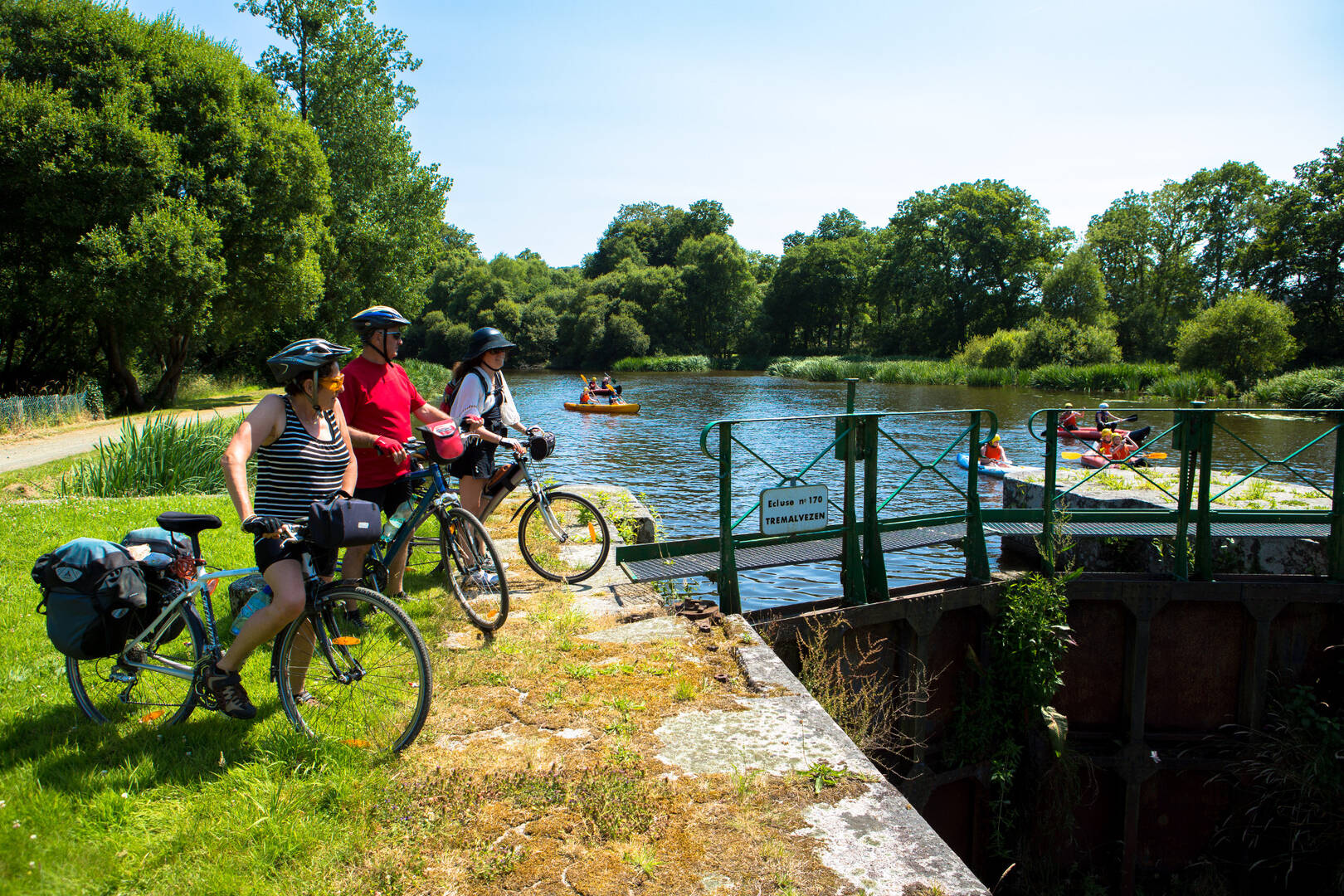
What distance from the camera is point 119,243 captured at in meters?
21.9

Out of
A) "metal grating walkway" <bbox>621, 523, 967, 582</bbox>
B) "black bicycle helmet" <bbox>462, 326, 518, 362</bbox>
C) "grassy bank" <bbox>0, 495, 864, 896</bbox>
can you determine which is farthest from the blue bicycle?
"metal grating walkway" <bbox>621, 523, 967, 582</bbox>

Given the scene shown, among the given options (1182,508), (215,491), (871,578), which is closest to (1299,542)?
(1182,508)

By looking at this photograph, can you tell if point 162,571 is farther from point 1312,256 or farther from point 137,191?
point 1312,256

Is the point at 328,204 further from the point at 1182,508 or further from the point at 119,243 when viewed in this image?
the point at 1182,508

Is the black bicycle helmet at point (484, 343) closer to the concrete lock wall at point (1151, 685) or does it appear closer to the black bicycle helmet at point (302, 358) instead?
the black bicycle helmet at point (302, 358)

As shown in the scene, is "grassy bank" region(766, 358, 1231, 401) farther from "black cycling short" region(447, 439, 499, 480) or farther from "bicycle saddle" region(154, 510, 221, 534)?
"bicycle saddle" region(154, 510, 221, 534)

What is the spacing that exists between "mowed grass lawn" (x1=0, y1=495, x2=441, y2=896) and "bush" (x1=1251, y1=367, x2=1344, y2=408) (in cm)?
3498

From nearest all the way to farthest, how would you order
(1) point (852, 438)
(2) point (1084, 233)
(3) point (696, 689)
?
(3) point (696, 689), (1) point (852, 438), (2) point (1084, 233)

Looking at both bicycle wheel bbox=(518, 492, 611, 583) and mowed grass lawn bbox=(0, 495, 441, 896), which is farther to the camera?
bicycle wheel bbox=(518, 492, 611, 583)

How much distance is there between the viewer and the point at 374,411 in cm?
511

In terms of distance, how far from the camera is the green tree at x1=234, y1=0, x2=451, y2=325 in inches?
1324

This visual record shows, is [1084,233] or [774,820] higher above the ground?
[1084,233]

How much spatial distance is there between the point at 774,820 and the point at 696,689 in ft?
3.98

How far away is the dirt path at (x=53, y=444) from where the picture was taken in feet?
44.5
